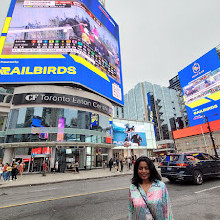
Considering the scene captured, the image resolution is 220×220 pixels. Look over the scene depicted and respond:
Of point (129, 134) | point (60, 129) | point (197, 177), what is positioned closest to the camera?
point (197, 177)

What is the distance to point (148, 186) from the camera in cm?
215

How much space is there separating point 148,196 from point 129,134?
36.8m

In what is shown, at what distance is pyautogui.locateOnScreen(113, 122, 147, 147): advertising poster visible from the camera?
3612cm

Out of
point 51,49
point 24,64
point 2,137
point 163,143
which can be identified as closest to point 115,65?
point 51,49

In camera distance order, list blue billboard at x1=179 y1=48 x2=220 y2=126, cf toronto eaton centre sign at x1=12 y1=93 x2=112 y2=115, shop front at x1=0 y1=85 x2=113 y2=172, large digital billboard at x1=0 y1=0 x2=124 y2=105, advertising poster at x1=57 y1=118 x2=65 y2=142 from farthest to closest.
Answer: blue billboard at x1=179 y1=48 x2=220 y2=126 < large digital billboard at x1=0 y1=0 x2=124 y2=105 < cf toronto eaton centre sign at x1=12 y1=93 x2=112 y2=115 < advertising poster at x1=57 y1=118 x2=65 y2=142 < shop front at x1=0 y1=85 x2=113 y2=172

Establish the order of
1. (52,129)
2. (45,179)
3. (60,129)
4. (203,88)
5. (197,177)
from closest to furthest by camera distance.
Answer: (197,177)
(45,179)
(52,129)
(60,129)
(203,88)

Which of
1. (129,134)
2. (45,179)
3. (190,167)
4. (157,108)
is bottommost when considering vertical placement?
(45,179)

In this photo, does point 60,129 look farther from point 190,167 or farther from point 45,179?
point 190,167

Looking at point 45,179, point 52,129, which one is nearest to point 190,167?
point 45,179

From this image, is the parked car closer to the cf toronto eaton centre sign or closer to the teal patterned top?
the teal patterned top

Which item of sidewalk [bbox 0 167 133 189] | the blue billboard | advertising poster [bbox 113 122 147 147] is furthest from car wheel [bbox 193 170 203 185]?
the blue billboard

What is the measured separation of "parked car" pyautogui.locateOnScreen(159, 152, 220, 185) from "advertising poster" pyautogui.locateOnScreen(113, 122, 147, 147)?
27.3 m

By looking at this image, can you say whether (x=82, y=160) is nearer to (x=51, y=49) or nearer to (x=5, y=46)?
(x=51, y=49)

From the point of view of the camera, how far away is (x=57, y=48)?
26.7m
